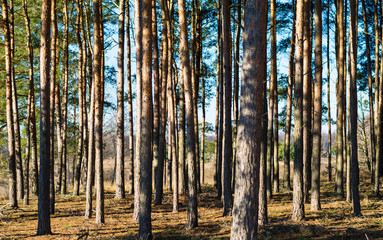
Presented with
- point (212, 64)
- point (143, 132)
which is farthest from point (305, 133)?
point (212, 64)

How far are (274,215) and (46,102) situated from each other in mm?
8251

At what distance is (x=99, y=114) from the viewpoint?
35.3 feet

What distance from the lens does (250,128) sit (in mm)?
6031

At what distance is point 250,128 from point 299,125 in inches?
210

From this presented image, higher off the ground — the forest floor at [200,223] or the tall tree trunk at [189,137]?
the tall tree trunk at [189,137]

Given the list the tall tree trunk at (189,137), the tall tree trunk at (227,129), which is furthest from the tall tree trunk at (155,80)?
the tall tree trunk at (227,129)

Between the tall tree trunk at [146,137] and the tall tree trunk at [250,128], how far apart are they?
10.8 ft

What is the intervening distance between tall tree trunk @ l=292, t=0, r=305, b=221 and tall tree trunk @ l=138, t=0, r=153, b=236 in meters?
4.65

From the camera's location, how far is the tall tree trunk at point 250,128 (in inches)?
234

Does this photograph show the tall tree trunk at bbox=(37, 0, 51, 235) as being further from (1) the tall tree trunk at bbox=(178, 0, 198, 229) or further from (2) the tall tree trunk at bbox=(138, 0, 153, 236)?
(1) the tall tree trunk at bbox=(178, 0, 198, 229)

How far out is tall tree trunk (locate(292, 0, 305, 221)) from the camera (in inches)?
403

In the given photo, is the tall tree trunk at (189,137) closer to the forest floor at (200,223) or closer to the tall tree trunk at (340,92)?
the forest floor at (200,223)

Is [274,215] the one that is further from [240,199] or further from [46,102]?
[46,102]

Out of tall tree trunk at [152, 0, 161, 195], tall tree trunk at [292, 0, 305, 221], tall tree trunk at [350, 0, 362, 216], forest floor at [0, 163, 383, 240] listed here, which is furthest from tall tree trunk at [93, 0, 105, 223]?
tall tree trunk at [350, 0, 362, 216]
